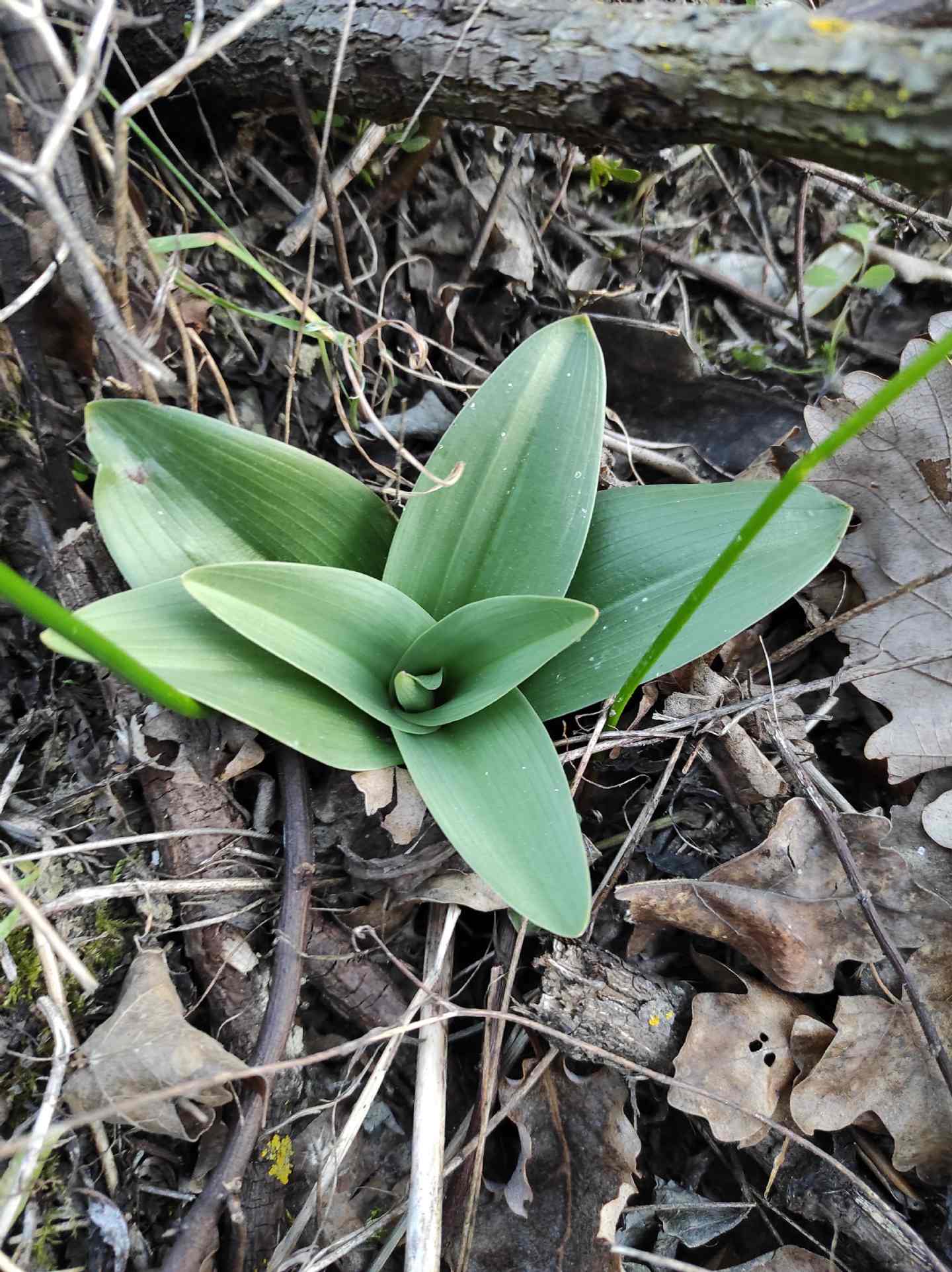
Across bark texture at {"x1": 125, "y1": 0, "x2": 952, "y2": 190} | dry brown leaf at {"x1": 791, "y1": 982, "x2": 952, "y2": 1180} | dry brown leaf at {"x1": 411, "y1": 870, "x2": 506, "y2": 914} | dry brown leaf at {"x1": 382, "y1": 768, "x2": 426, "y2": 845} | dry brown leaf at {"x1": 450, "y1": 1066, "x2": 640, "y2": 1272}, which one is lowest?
dry brown leaf at {"x1": 450, "y1": 1066, "x2": 640, "y2": 1272}

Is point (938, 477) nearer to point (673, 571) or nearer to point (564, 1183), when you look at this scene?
point (673, 571)

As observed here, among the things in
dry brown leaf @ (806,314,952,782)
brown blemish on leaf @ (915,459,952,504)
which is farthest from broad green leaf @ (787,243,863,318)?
brown blemish on leaf @ (915,459,952,504)

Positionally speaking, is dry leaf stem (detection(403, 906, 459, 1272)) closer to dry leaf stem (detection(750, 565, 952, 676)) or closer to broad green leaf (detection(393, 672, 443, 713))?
broad green leaf (detection(393, 672, 443, 713))

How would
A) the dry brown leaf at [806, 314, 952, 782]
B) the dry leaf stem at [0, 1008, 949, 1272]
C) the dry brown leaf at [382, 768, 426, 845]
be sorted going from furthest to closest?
the dry brown leaf at [806, 314, 952, 782]
the dry brown leaf at [382, 768, 426, 845]
the dry leaf stem at [0, 1008, 949, 1272]

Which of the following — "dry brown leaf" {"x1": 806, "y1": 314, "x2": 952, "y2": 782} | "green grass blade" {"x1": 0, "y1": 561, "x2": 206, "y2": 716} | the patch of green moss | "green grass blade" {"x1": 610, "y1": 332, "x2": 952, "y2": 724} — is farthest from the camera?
"dry brown leaf" {"x1": 806, "y1": 314, "x2": 952, "y2": 782}

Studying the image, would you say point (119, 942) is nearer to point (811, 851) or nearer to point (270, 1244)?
point (270, 1244)

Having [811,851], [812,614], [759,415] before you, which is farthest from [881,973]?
[759,415]

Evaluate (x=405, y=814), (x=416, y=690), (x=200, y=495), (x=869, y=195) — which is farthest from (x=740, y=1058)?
(x=869, y=195)

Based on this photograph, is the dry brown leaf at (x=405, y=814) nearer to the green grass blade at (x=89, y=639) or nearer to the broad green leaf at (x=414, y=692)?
the broad green leaf at (x=414, y=692)
